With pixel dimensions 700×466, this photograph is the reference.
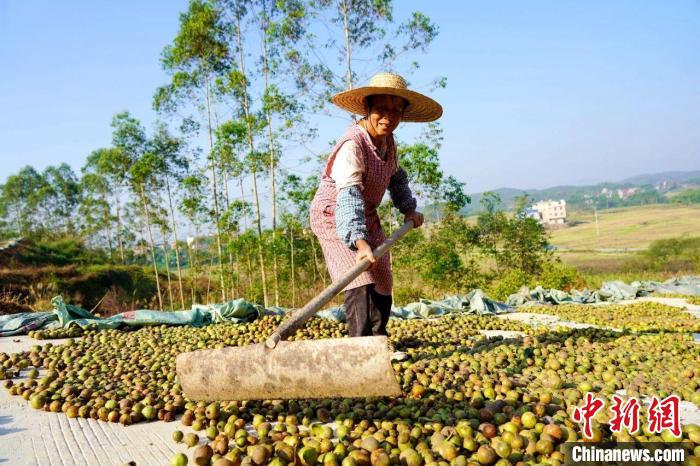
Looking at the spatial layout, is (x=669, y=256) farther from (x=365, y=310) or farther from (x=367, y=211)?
(x=365, y=310)

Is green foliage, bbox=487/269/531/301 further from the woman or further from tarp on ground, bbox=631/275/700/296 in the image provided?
the woman

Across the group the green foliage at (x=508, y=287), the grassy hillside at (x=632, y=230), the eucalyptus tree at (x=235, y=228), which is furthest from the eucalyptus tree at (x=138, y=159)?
the grassy hillside at (x=632, y=230)

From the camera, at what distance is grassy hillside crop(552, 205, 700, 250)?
37.4m

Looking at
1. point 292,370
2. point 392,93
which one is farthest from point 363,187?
point 292,370

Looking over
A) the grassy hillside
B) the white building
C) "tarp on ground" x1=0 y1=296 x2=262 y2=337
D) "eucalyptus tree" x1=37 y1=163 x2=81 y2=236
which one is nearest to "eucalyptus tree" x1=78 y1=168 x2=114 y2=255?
"eucalyptus tree" x1=37 y1=163 x2=81 y2=236

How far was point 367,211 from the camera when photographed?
318cm

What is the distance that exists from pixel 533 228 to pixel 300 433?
34.6 ft

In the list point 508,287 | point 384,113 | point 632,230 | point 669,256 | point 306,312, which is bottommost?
point 632,230

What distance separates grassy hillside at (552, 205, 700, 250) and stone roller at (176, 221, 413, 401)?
37.0 meters

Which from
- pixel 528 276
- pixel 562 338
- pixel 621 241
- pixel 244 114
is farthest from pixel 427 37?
pixel 621 241

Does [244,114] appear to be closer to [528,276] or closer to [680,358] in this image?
[528,276]

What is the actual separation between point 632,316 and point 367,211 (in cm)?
408

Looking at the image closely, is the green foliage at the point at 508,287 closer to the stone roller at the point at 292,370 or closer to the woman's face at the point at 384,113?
the woman's face at the point at 384,113

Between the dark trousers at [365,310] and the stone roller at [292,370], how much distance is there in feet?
2.81
